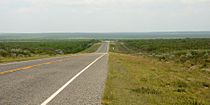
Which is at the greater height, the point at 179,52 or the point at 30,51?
the point at 179,52

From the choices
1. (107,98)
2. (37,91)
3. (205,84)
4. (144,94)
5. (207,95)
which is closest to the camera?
(107,98)

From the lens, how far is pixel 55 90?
921 centimetres

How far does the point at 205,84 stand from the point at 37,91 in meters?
8.25

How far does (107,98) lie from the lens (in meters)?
8.27

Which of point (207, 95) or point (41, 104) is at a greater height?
point (41, 104)

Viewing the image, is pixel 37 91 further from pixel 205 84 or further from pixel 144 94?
pixel 205 84

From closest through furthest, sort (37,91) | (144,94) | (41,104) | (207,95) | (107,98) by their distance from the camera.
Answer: (41,104)
(107,98)
(37,91)
(144,94)
(207,95)

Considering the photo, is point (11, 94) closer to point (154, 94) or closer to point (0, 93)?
point (0, 93)

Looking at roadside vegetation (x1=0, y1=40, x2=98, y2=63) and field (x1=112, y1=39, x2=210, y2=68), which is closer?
field (x1=112, y1=39, x2=210, y2=68)

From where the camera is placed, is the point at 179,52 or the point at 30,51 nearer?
the point at 179,52

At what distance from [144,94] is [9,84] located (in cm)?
442

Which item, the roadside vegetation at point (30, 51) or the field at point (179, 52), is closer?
the field at point (179, 52)

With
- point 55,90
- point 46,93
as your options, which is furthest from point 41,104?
point 55,90

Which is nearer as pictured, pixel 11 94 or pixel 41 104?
pixel 41 104
